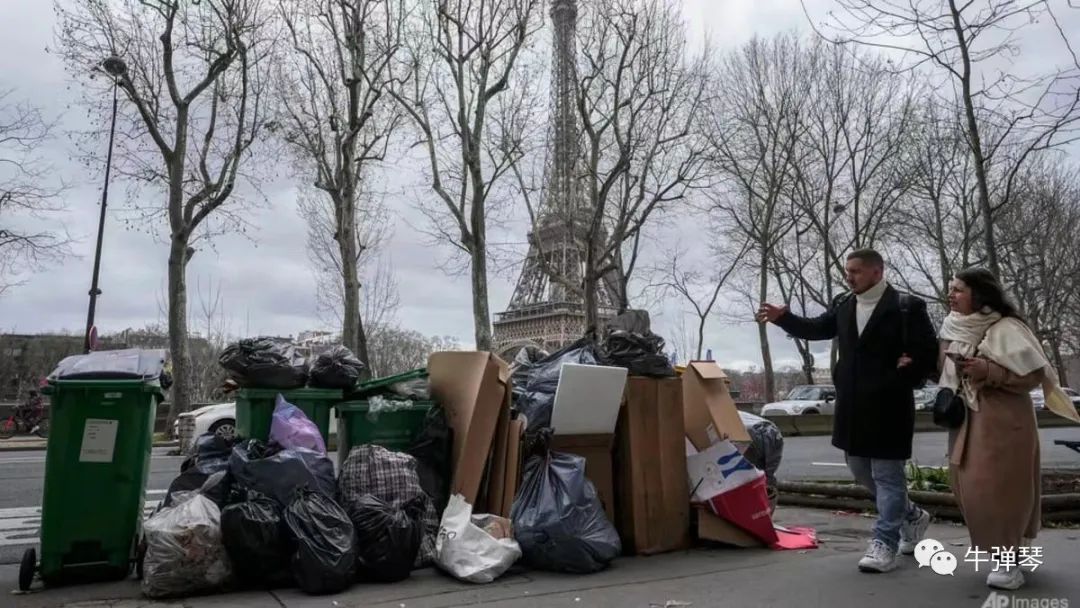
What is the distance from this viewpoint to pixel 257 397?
481cm

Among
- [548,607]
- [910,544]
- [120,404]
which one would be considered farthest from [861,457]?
[120,404]

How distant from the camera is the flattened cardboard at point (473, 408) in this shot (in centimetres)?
466

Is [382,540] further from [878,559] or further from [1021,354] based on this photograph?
[1021,354]

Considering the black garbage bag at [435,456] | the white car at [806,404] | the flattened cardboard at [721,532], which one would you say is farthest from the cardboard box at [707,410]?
the white car at [806,404]

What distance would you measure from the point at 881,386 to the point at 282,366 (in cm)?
348

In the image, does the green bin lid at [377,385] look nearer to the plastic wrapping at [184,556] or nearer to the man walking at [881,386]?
the plastic wrapping at [184,556]

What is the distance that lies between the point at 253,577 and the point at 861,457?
328cm

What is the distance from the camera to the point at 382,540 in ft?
13.5

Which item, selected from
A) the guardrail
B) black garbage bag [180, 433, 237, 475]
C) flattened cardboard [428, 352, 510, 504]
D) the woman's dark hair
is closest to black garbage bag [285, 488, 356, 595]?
black garbage bag [180, 433, 237, 475]

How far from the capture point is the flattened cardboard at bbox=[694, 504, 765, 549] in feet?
16.4

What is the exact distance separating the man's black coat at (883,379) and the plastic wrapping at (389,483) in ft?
7.70

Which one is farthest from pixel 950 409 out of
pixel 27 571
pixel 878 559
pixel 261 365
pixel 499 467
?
pixel 27 571

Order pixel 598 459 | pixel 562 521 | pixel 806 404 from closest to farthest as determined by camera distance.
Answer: pixel 562 521 < pixel 598 459 < pixel 806 404

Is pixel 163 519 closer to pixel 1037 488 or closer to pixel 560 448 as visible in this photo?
pixel 560 448
